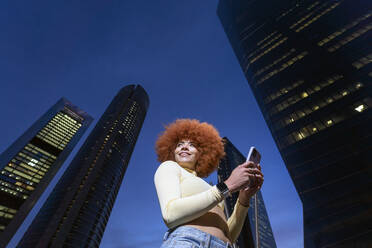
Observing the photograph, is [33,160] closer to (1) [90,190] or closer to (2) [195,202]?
(1) [90,190]

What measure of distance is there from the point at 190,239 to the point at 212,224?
28 cm

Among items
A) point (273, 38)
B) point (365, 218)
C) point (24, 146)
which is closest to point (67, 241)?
point (24, 146)

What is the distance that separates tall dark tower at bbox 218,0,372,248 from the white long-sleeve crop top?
1862 cm

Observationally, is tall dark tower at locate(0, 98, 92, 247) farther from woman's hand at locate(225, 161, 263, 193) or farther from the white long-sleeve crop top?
woman's hand at locate(225, 161, 263, 193)

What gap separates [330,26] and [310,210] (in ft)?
89.0

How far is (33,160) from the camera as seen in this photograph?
71188 millimetres

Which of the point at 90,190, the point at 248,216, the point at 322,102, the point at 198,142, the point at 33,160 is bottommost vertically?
the point at 198,142

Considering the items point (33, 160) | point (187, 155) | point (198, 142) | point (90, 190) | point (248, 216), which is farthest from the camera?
Answer: point (33, 160)

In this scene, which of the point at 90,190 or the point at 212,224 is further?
the point at 90,190

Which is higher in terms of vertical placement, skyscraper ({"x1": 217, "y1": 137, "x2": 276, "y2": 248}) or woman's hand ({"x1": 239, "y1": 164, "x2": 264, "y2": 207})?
skyscraper ({"x1": 217, "y1": 137, "x2": 276, "y2": 248})

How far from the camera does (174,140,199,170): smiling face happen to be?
214 cm

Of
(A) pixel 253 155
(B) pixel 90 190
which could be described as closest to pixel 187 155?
(A) pixel 253 155

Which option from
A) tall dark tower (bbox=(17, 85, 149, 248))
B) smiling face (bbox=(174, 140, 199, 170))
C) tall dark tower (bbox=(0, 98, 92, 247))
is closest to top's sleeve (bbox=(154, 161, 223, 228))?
smiling face (bbox=(174, 140, 199, 170))

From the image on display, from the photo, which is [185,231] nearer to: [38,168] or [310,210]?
[310,210]
